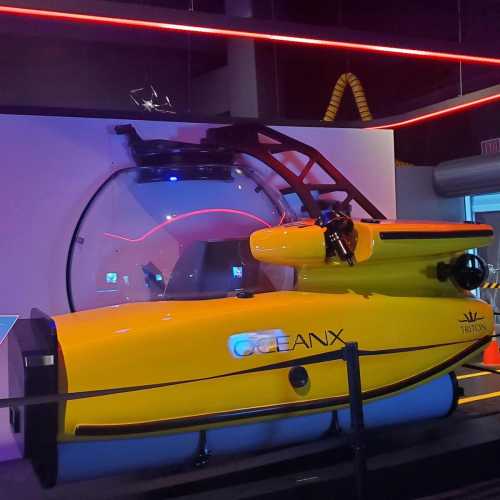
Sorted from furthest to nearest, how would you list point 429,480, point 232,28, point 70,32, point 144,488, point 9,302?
1. point 70,32
2. point 9,302
3. point 232,28
4. point 429,480
5. point 144,488

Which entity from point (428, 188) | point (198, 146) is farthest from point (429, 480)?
point (428, 188)

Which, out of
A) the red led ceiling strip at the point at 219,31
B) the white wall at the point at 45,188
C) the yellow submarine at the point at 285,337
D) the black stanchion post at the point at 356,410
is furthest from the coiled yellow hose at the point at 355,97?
the black stanchion post at the point at 356,410

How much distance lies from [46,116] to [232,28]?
1.27 metres

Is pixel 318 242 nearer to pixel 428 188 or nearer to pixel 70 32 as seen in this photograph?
pixel 428 188

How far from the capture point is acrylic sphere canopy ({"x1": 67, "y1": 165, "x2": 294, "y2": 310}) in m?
3.67

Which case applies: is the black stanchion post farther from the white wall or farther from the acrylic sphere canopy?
the white wall

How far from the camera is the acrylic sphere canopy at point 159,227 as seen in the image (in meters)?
3.67

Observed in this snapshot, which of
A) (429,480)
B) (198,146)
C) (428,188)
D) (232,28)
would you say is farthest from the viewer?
(428,188)

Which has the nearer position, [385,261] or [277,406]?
[277,406]

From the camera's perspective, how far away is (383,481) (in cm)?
285

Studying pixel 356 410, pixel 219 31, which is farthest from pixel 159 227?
pixel 356 410

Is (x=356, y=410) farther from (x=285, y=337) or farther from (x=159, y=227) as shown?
(x=159, y=227)

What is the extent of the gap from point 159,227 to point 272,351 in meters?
1.61

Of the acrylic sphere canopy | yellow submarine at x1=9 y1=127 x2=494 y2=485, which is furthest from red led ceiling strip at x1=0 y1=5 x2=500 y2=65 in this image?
yellow submarine at x1=9 y1=127 x2=494 y2=485
